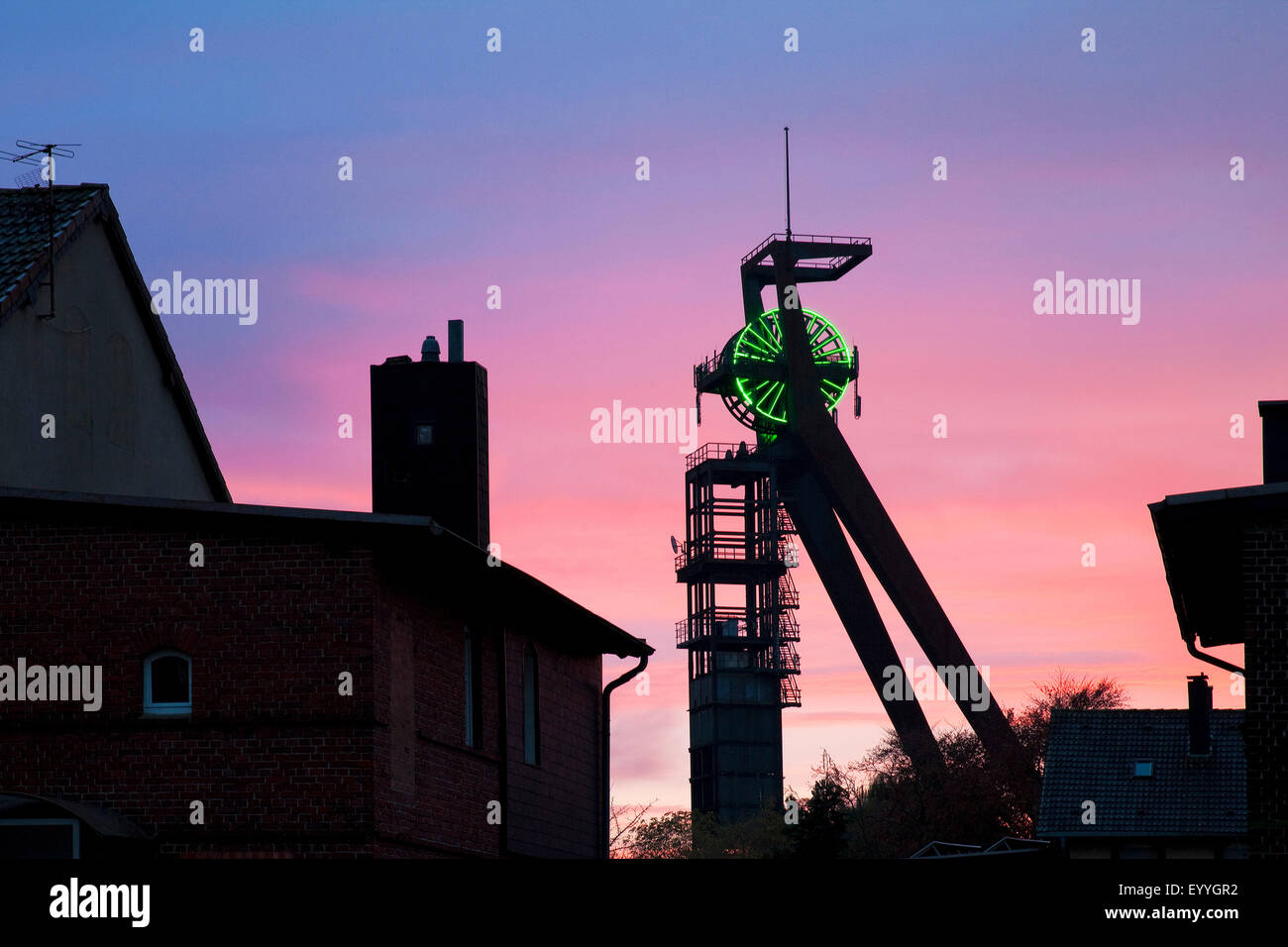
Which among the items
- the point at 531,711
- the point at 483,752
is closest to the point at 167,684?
the point at 483,752

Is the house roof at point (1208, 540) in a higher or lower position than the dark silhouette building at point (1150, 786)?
higher

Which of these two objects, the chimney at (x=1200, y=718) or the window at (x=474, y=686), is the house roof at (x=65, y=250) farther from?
the chimney at (x=1200, y=718)

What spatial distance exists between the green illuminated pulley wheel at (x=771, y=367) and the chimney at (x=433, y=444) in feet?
173

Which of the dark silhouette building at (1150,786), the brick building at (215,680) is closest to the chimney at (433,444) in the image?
the brick building at (215,680)

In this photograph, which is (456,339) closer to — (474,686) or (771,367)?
(474,686)

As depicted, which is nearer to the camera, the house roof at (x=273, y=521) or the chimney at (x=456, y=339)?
the house roof at (x=273, y=521)

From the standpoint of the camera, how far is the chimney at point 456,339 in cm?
3666

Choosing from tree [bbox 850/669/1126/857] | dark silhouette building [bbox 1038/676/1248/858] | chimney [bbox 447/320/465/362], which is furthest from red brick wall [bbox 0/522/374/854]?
tree [bbox 850/669/1126/857]

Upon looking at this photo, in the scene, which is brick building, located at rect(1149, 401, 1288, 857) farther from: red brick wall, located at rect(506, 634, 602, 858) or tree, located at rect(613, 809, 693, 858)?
tree, located at rect(613, 809, 693, 858)

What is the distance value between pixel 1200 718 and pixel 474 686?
22754 millimetres

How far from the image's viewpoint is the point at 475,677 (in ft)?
82.9
